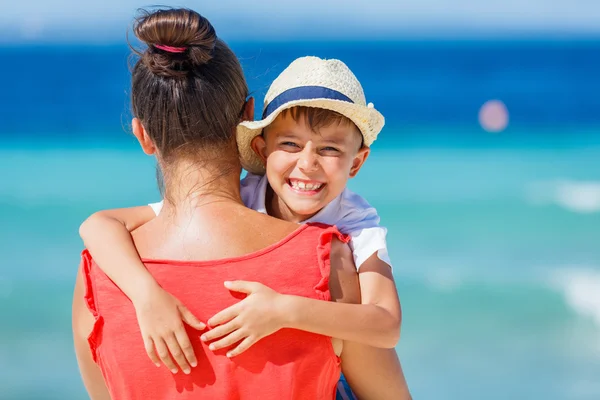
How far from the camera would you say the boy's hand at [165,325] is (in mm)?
1473

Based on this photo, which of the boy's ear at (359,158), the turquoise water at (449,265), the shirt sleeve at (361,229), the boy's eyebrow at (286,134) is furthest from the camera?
the turquoise water at (449,265)

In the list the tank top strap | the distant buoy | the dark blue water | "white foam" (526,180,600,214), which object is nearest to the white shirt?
the tank top strap

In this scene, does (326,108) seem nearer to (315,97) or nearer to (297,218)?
(315,97)

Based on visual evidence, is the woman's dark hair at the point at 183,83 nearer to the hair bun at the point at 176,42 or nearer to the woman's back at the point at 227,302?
the hair bun at the point at 176,42

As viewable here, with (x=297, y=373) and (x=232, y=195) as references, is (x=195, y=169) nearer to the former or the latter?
(x=232, y=195)

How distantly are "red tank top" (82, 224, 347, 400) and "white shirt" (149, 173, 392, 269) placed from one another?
0.17 meters

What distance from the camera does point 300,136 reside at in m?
1.79

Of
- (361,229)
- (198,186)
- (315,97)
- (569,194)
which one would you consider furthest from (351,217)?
(569,194)

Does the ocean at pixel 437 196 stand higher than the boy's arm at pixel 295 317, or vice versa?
the ocean at pixel 437 196

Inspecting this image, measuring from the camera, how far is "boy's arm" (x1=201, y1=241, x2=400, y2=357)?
1.46 metres

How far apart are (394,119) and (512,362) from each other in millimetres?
7867

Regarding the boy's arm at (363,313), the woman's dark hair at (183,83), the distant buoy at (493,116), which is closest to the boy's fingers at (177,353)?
the boy's arm at (363,313)

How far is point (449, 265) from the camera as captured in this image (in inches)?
236

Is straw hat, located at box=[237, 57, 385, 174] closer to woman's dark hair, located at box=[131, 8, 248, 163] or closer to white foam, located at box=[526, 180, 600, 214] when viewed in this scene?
woman's dark hair, located at box=[131, 8, 248, 163]
